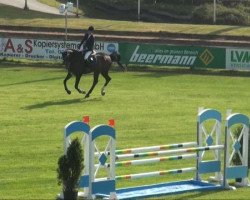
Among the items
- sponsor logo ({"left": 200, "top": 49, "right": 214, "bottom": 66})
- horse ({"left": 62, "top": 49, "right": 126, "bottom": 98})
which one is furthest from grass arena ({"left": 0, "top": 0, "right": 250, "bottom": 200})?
horse ({"left": 62, "top": 49, "right": 126, "bottom": 98})

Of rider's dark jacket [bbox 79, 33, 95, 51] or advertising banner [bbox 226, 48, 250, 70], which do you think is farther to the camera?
advertising banner [bbox 226, 48, 250, 70]


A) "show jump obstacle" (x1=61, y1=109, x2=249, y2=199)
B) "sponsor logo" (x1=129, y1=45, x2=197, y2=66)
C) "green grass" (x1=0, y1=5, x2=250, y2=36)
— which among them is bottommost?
"show jump obstacle" (x1=61, y1=109, x2=249, y2=199)

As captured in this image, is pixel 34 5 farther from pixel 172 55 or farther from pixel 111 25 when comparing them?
pixel 172 55

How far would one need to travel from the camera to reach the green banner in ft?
150

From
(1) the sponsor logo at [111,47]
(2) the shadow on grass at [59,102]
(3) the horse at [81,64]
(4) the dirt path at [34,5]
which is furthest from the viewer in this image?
(4) the dirt path at [34,5]

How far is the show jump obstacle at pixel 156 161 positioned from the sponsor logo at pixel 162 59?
27.3 meters

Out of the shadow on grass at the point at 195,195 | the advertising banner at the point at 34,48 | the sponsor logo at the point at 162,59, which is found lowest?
the shadow on grass at the point at 195,195

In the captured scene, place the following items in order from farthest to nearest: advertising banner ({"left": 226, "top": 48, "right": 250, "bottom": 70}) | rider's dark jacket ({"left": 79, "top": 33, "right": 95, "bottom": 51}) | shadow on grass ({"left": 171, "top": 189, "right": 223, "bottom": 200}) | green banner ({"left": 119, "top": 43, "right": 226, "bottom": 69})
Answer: green banner ({"left": 119, "top": 43, "right": 226, "bottom": 69})
advertising banner ({"left": 226, "top": 48, "right": 250, "bottom": 70})
rider's dark jacket ({"left": 79, "top": 33, "right": 95, "bottom": 51})
shadow on grass ({"left": 171, "top": 189, "right": 223, "bottom": 200})

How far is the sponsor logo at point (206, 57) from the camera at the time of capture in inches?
1804

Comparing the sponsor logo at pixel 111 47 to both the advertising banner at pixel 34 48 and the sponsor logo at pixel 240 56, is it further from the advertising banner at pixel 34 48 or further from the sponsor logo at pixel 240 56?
the sponsor logo at pixel 240 56

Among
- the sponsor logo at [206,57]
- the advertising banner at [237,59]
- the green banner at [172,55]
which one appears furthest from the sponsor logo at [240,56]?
the sponsor logo at [206,57]

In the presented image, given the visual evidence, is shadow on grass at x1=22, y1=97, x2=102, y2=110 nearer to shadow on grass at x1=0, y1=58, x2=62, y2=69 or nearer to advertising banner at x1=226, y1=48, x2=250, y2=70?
advertising banner at x1=226, y1=48, x2=250, y2=70

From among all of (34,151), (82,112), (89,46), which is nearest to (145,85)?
(89,46)

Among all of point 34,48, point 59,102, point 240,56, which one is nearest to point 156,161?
point 59,102
